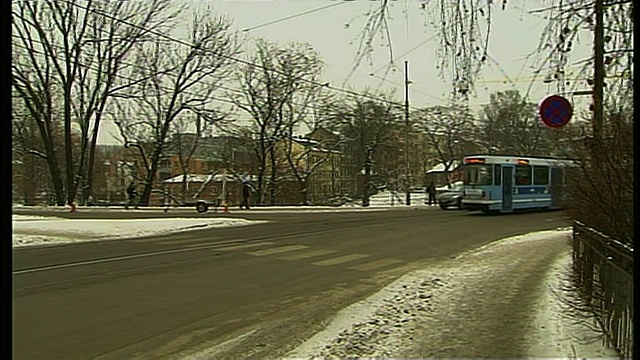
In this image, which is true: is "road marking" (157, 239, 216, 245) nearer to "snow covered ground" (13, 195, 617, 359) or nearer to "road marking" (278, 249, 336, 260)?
"road marking" (278, 249, 336, 260)

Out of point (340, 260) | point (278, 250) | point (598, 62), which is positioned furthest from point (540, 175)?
point (598, 62)

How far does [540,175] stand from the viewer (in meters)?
32.7

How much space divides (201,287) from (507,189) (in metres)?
23.9

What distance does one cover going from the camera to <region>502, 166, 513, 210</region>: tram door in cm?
3183

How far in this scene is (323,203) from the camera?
5172 cm

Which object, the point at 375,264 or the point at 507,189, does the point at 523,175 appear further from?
the point at 375,264

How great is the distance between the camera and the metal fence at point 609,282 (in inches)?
180

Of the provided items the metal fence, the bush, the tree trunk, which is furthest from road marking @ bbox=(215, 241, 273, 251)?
the tree trunk

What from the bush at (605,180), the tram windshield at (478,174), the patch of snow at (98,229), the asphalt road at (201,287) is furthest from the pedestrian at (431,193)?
the bush at (605,180)

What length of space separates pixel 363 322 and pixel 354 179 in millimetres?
45216

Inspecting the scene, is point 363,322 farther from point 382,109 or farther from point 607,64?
point 382,109

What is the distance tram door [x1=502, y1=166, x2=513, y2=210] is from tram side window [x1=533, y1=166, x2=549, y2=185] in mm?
1134

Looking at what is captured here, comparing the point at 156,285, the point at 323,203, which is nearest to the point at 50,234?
the point at 156,285

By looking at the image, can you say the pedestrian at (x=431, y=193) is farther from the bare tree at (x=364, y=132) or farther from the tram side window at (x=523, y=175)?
the tram side window at (x=523, y=175)
